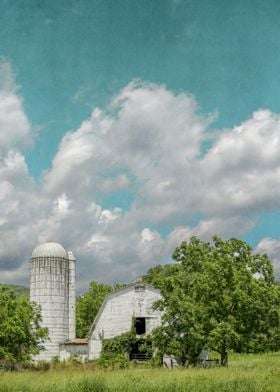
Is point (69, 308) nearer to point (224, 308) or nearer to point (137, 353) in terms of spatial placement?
→ point (137, 353)

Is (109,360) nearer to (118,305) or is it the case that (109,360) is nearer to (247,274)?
(118,305)

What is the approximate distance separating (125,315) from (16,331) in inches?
569

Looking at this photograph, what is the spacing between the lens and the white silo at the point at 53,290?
52.7 m

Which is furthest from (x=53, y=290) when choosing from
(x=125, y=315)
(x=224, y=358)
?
(x=224, y=358)

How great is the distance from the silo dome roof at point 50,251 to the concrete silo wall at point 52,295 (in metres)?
0.39

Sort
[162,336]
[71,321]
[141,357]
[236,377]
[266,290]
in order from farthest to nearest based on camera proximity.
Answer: [71,321] < [141,357] < [162,336] < [266,290] < [236,377]

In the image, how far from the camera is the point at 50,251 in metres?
56.0

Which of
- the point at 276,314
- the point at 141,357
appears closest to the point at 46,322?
the point at 141,357

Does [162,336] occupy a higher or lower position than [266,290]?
lower

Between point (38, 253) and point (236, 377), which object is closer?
point (236, 377)

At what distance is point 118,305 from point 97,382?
2954 centimetres

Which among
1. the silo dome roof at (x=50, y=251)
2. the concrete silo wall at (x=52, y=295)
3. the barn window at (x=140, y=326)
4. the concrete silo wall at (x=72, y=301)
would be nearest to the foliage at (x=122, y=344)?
the barn window at (x=140, y=326)

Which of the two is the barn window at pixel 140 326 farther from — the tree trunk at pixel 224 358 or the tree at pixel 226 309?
the tree trunk at pixel 224 358

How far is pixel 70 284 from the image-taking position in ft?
184
